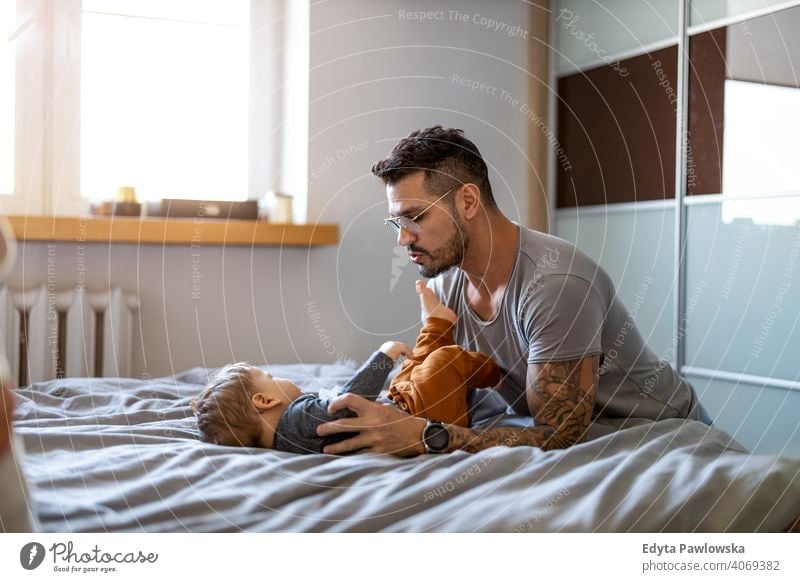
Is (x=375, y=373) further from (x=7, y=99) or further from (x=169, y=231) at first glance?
(x=7, y=99)

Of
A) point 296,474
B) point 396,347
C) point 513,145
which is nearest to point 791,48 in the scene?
point 513,145

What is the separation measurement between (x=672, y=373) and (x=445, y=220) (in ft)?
1.36

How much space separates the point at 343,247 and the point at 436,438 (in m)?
0.96

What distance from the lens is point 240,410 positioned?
1114 mm

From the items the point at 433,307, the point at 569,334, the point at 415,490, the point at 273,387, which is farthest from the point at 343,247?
the point at 415,490

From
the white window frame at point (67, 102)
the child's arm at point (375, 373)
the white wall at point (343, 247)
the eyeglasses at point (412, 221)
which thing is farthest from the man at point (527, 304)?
the white window frame at point (67, 102)

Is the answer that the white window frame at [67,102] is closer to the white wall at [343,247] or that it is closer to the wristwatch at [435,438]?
the white wall at [343,247]

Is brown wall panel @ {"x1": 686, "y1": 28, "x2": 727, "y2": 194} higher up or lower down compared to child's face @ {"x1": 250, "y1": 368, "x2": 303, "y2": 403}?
higher up

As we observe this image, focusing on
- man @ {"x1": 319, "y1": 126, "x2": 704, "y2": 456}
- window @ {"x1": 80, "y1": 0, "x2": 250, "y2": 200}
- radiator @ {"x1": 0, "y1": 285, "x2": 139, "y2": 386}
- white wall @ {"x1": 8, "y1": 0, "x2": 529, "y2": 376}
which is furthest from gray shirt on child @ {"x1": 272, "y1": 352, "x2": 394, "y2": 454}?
window @ {"x1": 80, "y1": 0, "x2": 250, "y2": 200}

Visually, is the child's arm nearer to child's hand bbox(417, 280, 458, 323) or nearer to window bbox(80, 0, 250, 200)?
child's hand bbox(417, 280, 458, 323)

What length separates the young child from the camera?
3.57 ft

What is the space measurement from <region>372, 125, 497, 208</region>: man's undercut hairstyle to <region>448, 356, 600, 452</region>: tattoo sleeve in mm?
294

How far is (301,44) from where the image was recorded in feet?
6.09

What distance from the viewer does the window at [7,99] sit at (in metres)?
1.67
